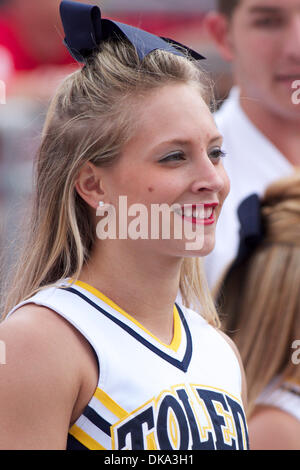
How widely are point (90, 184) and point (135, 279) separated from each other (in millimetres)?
205

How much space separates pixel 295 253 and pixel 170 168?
935 mm

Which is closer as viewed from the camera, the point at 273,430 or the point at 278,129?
the point at 273,430

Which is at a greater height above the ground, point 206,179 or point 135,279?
point 206,179

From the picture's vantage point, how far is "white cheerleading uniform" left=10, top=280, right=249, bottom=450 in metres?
1.29

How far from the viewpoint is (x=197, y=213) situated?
1389mm

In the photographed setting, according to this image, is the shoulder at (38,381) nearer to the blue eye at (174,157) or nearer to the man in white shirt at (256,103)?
the blue eye at (174,157)

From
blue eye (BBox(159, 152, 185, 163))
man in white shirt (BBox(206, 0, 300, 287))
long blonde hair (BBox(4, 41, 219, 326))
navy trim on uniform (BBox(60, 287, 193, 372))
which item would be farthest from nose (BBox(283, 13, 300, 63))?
navy trim on uniform (BBox(60, 287, 193, 372))

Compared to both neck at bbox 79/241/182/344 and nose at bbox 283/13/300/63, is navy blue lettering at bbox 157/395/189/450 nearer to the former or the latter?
neck at bbox 79/241/182/344

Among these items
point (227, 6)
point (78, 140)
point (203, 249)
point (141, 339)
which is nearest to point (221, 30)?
point (227, 6)

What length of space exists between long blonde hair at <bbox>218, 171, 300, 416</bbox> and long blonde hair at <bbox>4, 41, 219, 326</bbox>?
730 millimetres

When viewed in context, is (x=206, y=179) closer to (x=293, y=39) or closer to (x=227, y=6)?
(x=293, y=39)

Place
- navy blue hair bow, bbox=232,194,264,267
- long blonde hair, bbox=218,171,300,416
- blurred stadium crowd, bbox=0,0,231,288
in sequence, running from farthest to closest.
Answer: blurred stadium crowd, bbox=0,0,231,288 < navy blue hair bow, bbox=232,194,264,267 < long blonde hair, bbox=218,171,300,416
